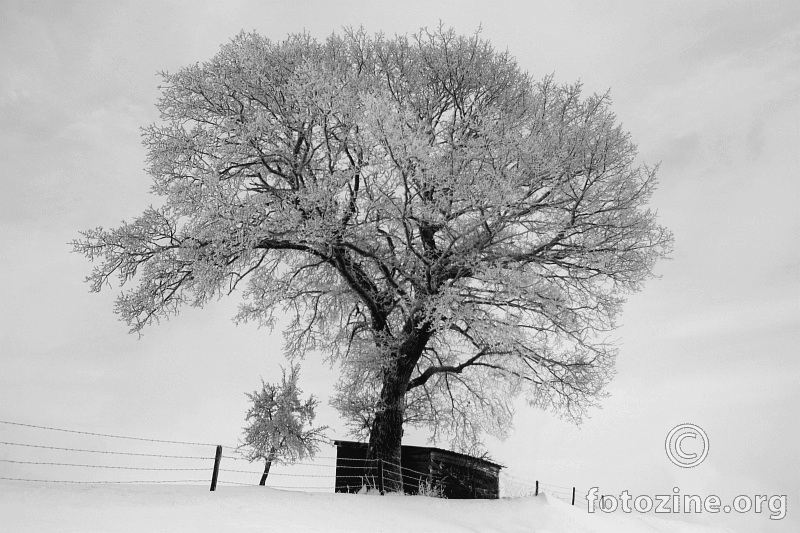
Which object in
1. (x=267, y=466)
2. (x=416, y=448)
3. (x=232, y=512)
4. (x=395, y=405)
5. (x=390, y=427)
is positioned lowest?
(x=232, y=512)

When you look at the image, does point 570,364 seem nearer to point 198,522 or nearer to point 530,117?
point 530,117

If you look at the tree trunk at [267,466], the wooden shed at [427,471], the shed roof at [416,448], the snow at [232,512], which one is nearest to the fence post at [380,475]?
the snow at [232,512]

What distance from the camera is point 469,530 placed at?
564 inches

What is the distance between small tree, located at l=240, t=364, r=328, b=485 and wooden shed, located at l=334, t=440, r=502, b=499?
5.10 feet

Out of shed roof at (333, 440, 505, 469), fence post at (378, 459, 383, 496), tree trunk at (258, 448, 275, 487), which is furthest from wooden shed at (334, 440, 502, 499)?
tree trunk at (258, 448, 275, 487)

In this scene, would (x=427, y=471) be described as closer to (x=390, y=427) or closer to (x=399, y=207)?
(x=390, y=427)

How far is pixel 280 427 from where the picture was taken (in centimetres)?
1677

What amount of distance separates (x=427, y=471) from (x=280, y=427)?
4.27 metres

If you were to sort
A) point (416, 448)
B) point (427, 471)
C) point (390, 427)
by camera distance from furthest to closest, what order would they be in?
1. point (416, 448)
2. point (427, 471)
3. point (390, 427)

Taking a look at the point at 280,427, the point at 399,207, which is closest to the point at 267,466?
the point at 280,427

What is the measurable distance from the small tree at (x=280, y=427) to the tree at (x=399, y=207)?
68.8 inches

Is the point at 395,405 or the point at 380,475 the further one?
the point at 395,405

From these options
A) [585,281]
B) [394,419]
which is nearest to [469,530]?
[394,419]

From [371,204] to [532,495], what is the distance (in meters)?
11.5
